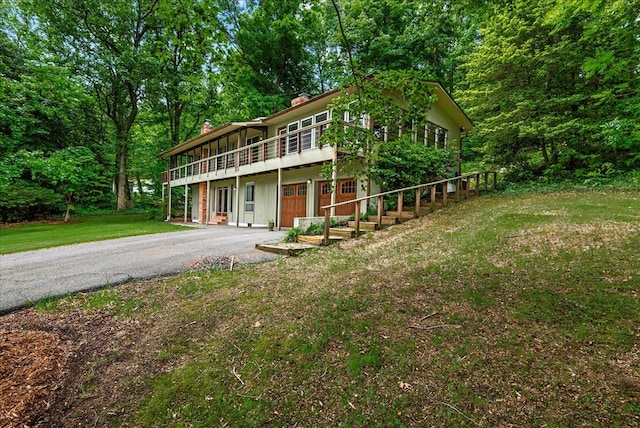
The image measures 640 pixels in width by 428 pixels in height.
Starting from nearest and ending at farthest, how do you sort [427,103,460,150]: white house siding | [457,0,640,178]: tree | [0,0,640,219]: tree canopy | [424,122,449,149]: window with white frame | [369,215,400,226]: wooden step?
[0,0,640,219]: tree canopy → [369,215,400,226]: wooden step → [457,0,640,178]: tree → [424,122,449,149]: window with white frame → [427,103,460,150]: white house siding

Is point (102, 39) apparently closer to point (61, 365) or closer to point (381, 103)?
point (381, 103)

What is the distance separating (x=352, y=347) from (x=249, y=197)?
15.0 meters

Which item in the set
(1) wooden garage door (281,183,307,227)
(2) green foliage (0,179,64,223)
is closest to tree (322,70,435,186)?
(1) wooden garage door (281,183,307,227)

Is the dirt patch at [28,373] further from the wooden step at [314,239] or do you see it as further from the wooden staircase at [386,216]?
the wooden staircase at [386,216]

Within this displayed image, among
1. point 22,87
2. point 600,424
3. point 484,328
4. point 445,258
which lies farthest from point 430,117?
point 22,87

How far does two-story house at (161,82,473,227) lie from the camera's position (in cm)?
1157

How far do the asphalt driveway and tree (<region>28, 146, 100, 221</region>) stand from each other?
10.1m

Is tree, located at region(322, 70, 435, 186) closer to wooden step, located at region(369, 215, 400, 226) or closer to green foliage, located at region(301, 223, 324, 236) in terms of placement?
green foliage, located at region(301, 223, 324, 236)

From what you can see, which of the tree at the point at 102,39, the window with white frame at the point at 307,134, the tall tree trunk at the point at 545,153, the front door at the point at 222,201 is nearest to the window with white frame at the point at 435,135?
the tall tree trunk at the point at 545,153

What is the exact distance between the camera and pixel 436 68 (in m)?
20.4

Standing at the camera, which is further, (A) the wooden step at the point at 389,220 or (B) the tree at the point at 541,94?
(B) the tree at the point at 541,94

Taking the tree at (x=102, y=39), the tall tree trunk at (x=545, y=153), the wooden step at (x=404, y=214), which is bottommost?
the wooden step at (x=404, y=214)

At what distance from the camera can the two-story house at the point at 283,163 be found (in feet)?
38.0

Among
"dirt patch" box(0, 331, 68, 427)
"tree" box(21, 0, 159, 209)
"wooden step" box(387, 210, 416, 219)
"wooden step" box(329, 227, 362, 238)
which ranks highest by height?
"tree" box(21, 0, 159, 209)
